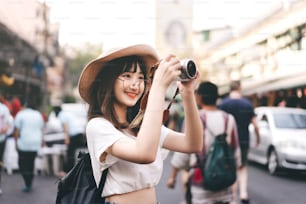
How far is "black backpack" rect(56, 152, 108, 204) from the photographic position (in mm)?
929

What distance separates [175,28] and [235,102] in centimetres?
87

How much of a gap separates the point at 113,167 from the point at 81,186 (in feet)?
0.28

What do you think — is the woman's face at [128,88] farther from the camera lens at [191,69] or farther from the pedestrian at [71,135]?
the pedestrian at [71,135]

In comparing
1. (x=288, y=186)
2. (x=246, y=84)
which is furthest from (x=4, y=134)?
(x=246, y=84)

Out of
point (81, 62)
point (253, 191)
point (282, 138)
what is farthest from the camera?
point (282, 138)

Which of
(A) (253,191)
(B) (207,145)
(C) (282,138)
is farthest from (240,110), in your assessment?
(C) (282,138)

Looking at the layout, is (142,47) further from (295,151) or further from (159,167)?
(295,151)

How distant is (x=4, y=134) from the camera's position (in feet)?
11.6

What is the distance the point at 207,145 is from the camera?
1874 mm

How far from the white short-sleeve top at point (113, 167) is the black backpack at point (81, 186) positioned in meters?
0.02

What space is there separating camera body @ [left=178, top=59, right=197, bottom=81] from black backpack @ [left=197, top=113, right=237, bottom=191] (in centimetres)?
103

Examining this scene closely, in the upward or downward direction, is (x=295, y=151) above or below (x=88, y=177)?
below

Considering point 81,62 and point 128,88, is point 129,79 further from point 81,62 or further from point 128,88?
point 81,62

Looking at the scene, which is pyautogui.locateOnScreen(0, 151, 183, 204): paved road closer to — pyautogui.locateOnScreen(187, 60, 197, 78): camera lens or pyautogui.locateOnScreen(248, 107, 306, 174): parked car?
pyautogui.locateOnScreen(248, 107, 306, 174): parked car
